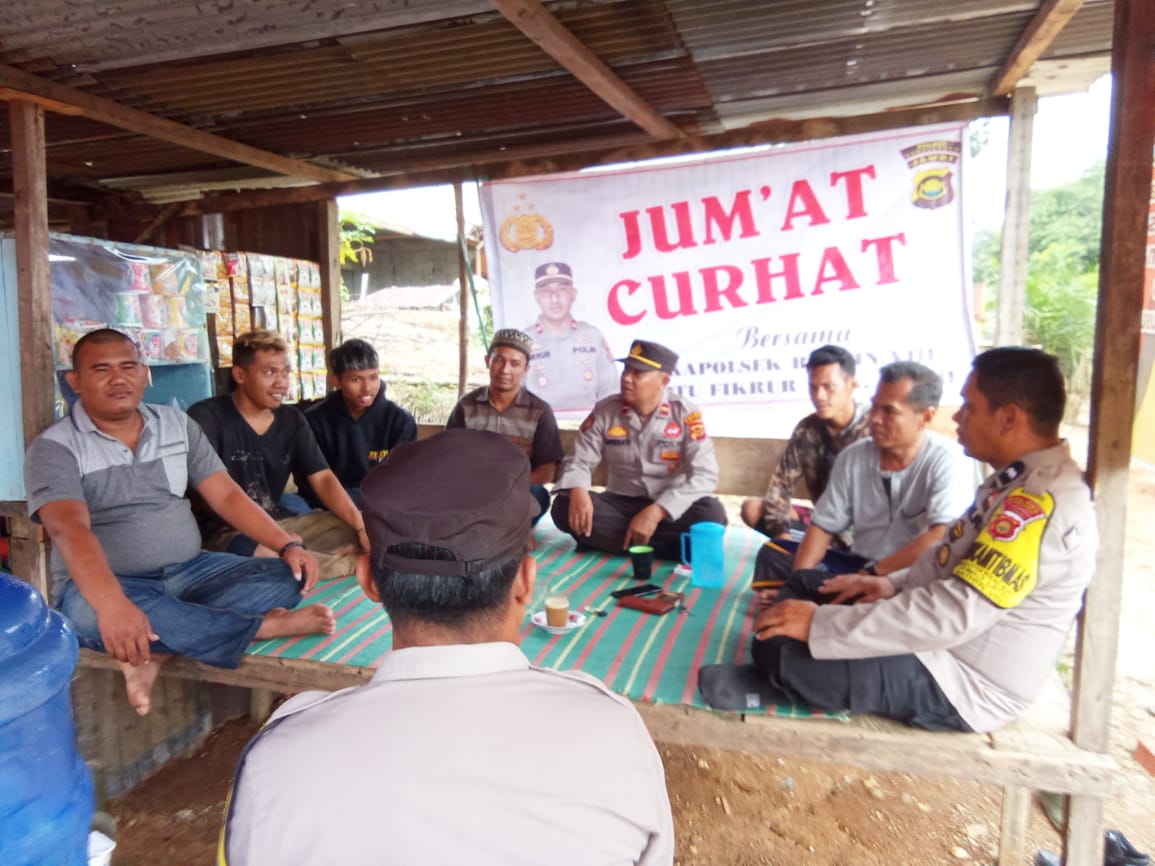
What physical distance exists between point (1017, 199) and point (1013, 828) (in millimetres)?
2765

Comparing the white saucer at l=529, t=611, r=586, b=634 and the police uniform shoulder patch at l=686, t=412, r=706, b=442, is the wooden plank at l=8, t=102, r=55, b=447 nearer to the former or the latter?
the white saucer at l=529, t=611, r=586, b=634

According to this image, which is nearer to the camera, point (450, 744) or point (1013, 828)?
point (450, 744)

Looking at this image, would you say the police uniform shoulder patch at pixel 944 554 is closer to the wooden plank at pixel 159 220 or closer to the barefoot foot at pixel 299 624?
the barefoot foot at pixel 299 624

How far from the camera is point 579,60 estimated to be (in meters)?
3.13

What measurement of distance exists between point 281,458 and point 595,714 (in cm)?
318

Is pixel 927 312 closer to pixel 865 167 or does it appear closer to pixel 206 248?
pixel 865 167

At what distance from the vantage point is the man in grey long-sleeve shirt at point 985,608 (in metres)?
1.86

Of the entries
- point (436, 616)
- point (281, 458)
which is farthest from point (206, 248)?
point (436, 616)

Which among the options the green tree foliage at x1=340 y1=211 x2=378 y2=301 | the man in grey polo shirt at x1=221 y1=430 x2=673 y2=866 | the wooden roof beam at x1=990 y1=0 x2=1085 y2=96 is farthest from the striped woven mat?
the green tree foliage at x1=340 y1=211 x2=378 y2=301

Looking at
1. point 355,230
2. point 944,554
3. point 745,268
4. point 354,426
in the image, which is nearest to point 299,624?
point 354,426

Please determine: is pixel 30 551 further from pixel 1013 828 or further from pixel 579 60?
pixel 1013 828

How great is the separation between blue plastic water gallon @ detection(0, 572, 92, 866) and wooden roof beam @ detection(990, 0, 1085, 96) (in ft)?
12.3

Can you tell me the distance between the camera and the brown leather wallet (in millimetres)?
→ 2934

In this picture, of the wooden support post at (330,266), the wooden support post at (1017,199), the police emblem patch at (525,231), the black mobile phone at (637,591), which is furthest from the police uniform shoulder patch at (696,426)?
the wooden support post at (330,266)
